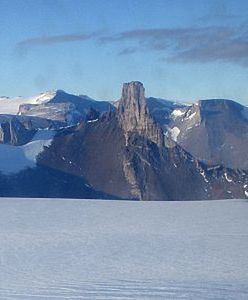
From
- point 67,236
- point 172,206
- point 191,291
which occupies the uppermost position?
point 191,291

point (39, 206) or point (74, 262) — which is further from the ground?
point (74, 262)

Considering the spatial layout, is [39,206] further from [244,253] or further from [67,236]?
[244,253]

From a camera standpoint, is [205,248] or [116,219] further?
[116,219]

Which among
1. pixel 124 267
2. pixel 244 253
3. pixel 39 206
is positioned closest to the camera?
pixel 124 267

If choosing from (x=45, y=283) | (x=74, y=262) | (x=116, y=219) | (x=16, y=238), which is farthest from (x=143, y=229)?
(x=45, y=283)

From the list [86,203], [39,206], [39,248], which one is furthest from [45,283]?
[86,203]

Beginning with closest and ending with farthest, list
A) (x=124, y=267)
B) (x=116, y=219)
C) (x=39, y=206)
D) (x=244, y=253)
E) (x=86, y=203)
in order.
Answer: (x=124, y=267), (x=244, y=253), (x=116, y=219), (x=39, y=206), (x=86, y=203)
